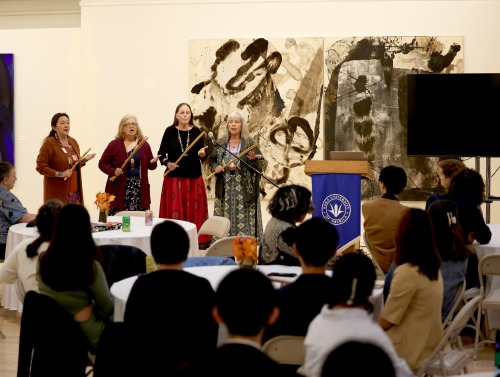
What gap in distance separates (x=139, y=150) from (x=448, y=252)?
4.75 meters

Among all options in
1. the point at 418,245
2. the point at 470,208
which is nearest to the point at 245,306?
the point at 418,245

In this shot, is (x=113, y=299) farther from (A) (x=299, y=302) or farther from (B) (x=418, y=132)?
(B) (x=418, y=132)

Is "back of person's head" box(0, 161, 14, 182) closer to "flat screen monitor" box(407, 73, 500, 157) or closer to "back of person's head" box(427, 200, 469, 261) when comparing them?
"back of person's head" box(427, 200, 469, 261)

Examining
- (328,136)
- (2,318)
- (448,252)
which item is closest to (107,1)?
(328,136)

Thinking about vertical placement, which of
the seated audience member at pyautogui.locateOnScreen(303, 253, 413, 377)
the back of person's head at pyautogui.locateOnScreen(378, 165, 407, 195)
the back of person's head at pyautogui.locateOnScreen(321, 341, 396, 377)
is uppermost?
the back of person's head at pyautogui.locateOnScreen(378, 165, 407, 195)

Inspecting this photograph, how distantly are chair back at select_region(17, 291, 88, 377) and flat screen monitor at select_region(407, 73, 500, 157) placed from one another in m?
5.91

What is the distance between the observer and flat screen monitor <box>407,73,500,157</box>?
28.1 ft

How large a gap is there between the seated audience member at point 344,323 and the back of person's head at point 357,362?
2.93 ft

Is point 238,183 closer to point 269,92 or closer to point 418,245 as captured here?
point 269,92

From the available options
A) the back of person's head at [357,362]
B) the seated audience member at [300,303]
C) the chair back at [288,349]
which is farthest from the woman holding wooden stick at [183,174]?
the back of person's head at [357,362]

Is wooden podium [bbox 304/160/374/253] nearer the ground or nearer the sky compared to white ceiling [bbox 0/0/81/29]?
nearer the ground

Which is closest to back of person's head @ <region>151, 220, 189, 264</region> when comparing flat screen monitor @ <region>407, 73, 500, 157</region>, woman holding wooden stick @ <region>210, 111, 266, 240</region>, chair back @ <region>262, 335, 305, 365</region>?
chair back @ <region>262, 335, 305, 365</region>

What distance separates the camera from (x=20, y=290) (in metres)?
4.48

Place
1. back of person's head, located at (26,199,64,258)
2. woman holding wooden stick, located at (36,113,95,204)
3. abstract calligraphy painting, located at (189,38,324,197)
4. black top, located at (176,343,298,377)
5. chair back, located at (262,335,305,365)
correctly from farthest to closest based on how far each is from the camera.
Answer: abstract calligraphy painting, located at (189,38,324,197), woman holding wooden stick, located at (36,113,95,204), back of person's head, located at (26,199,64,258), chair back, located at (262,335,305,365), black top, located at (176,343,298,377)
